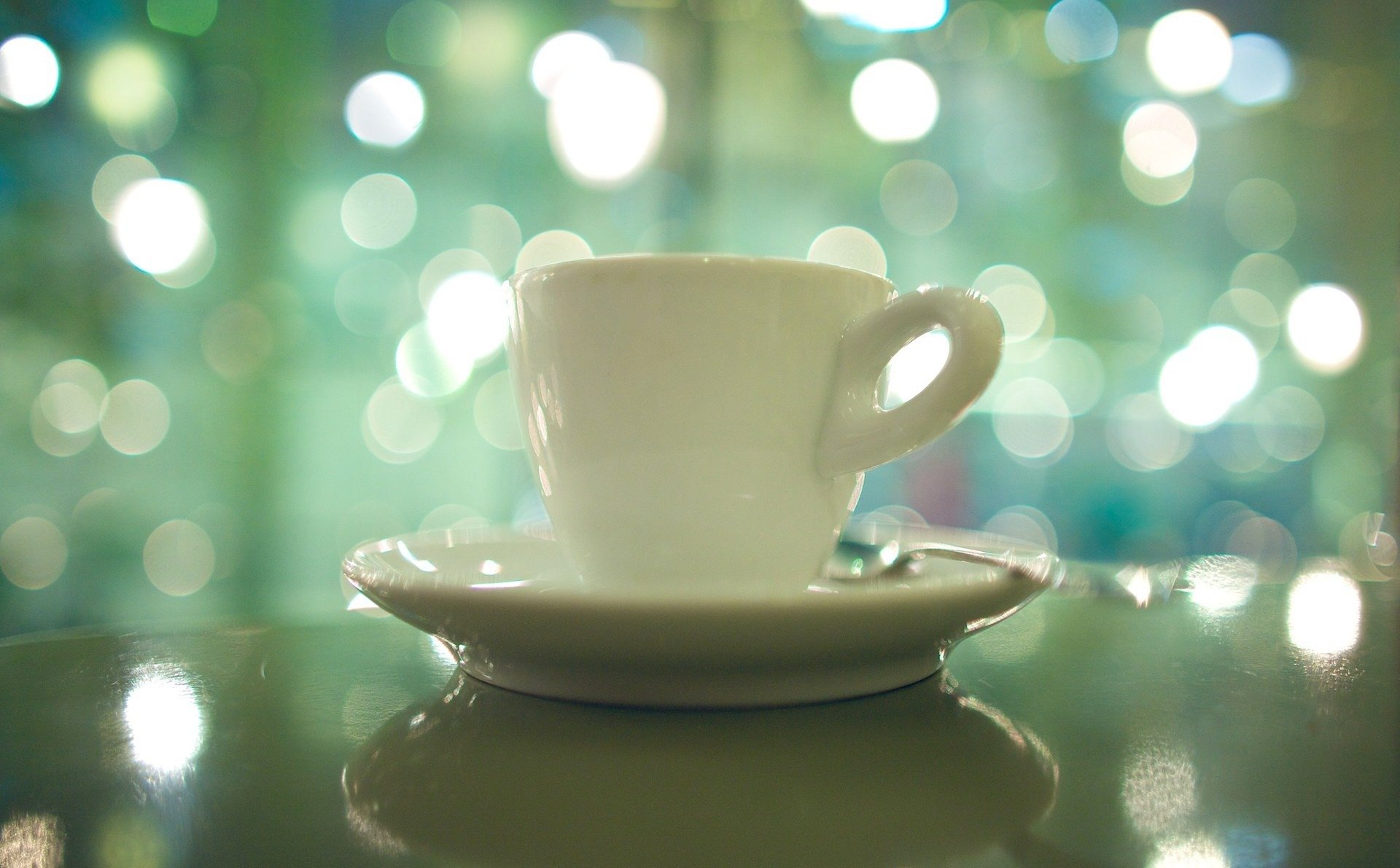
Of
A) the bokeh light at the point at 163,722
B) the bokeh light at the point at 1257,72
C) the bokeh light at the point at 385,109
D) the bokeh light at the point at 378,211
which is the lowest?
the bokeh light at the point at 163,722

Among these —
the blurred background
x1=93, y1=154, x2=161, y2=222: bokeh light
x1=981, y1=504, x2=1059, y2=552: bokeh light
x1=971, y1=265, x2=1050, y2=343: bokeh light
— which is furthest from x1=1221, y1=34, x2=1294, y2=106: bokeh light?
x1=93, y1=154, x2=161, y2=222: bokeh light

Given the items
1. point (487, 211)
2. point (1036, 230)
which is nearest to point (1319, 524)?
point (1036, 230)

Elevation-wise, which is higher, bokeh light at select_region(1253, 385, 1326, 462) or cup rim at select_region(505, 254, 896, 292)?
cup rim at select_region(505, 254, 896, 292)

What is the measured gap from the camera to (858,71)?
6.12 feet

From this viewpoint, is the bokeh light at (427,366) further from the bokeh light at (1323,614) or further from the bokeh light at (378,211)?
the bokeh light at (1323,614)

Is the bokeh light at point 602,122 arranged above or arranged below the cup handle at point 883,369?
above

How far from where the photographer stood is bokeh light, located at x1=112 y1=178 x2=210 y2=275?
57.8 inches

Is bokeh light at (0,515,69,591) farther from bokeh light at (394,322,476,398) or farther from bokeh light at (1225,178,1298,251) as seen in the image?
bokeh light at (1225,178,1298,251)

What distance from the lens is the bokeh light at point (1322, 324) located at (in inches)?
77.3

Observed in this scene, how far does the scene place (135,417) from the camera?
1488 millimetres

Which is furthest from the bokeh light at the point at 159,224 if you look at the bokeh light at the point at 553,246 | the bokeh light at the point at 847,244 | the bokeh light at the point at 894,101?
the bokeh light at the point at 894,101

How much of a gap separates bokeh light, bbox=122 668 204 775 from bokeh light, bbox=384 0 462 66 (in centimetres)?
157

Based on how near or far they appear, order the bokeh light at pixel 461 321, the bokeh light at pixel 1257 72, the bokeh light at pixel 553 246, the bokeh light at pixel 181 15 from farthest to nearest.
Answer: the bokeh light at pixel 1257 72
the bokeh light at pixel 553 246
the bokeh light at pixel 461 321
the bokeh light at pixel 181 15

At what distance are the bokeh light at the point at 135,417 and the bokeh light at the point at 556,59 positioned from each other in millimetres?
845
